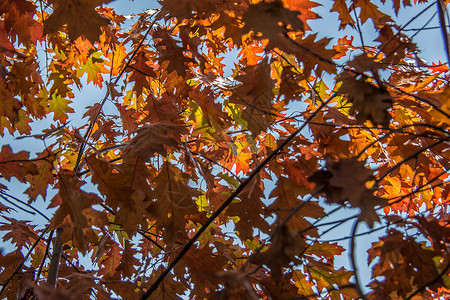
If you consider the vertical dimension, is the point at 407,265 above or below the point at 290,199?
below

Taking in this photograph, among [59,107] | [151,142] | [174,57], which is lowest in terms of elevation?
[151,142]

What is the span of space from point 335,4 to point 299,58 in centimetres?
35

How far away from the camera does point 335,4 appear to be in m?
1.72

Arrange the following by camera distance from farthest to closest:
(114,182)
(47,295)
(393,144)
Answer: (393,144)
(114,182)
(47,295)

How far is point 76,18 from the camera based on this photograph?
4.71 feet

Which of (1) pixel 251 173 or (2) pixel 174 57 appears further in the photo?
(2) pixel 174 57

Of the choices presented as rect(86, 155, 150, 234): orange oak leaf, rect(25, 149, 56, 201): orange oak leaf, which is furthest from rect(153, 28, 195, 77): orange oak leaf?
rect(25, 149, 56, 201): orange oak leaf

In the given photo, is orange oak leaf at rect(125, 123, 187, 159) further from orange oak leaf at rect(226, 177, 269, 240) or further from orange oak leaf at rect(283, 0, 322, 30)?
Result: orange oak leaf at rect(283, 0, 322, 30)

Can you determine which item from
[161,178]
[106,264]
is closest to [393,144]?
[161,178]

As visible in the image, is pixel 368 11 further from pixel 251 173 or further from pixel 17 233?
pixel 17 233

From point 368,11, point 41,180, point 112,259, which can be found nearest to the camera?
point 41,180

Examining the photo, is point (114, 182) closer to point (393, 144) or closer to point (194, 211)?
point (194, 211)

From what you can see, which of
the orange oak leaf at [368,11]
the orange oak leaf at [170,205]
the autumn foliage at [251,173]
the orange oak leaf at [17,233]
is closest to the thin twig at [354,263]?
the autumn foliage at [251,173]

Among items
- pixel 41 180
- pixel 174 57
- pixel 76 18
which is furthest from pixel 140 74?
pixel 41 180
